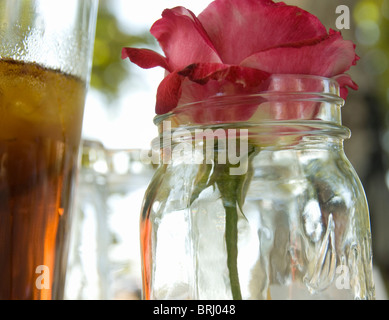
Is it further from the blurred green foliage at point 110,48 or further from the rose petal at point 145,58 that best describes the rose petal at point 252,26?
the blurred green foliage at point 110,48

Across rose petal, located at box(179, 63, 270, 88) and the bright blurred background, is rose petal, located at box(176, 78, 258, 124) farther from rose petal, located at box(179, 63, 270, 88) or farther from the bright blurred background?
the bright blurred background

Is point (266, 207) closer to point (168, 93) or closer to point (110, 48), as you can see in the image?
point (168, 93)

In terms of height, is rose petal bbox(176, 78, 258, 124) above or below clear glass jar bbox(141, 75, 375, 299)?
above

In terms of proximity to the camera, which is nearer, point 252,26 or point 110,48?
point 252,26

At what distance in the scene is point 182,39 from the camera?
0.83 feet

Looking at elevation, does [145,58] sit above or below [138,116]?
below

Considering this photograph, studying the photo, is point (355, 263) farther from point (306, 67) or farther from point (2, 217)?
point (2, 217)

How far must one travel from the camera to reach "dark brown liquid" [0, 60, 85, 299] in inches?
12.2

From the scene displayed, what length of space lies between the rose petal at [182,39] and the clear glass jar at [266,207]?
0.02 meters

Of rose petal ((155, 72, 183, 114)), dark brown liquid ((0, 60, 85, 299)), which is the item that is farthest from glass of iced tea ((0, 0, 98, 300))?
rose petal ((155, 72, 183, 114))

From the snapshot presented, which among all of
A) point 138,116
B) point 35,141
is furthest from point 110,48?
point 35,141

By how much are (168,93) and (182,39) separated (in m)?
0.03

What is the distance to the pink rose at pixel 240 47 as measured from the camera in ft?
0.77
